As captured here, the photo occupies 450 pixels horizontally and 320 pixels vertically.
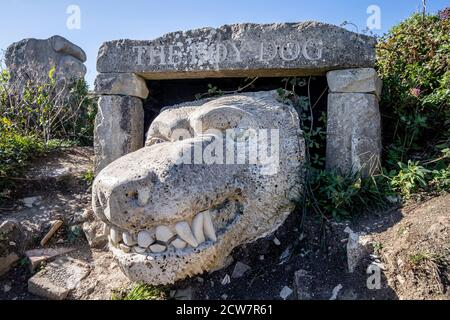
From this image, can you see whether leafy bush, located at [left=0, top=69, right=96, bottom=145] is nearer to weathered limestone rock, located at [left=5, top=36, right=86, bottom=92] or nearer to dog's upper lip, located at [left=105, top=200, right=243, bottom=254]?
weathered limestone rock, located at [left=5, top=36, right=86, bottom=92]

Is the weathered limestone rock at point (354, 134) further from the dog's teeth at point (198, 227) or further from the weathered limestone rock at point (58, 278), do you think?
the weathered limestone rock at point (58, 278)

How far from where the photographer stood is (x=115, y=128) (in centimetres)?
326

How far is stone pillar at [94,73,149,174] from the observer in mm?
3213

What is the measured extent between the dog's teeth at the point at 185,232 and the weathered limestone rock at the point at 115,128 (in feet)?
4.99

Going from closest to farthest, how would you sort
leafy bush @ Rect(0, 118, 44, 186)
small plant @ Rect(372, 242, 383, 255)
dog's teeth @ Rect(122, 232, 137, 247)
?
dog's teeth @ Rect(122, 232, 137, 247) < small plant @ Rect(372, 242, 383, 255) < leafy bush @ Rect(0, 118, 44, 186)

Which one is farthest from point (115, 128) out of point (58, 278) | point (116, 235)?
point (116, 235)

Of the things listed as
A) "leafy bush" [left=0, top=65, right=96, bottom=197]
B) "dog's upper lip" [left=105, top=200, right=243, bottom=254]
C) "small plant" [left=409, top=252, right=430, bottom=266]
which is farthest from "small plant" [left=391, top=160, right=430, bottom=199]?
"leafy bush" [left=0, top=65, right=96, bottom=197]

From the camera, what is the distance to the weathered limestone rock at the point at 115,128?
3248mm

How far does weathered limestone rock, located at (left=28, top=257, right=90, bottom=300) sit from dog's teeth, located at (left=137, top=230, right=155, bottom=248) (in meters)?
1.02

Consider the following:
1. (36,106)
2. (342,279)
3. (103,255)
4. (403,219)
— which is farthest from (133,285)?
(36,106)

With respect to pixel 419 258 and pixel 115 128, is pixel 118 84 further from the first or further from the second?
pixel 419 258

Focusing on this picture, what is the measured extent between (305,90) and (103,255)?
88.9 inches

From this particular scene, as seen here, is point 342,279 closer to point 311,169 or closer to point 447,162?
point 311,169

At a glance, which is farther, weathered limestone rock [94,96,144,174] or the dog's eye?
weathered limestone rock [94,96,144,174]
